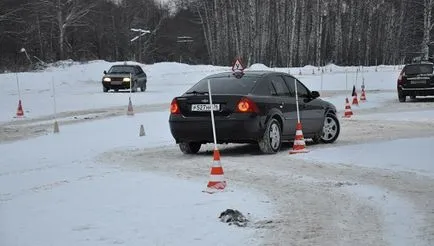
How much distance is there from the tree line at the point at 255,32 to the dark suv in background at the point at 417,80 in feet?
92.8

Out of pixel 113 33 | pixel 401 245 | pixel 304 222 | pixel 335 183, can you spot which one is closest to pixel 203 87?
pixel 335 183

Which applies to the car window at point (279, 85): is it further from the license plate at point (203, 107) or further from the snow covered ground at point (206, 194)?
the license plate at point (203, 107)

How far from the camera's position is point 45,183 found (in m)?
8.77

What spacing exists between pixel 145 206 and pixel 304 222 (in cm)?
174

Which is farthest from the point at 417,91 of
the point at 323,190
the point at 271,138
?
the point at 323,190

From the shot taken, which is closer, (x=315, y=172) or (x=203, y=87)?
(x=315, y=172)

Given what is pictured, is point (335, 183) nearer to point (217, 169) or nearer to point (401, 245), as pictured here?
point (217, 169)

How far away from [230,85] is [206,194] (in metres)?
4.18

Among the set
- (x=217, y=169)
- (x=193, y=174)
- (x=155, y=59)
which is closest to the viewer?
(x=217, y=169)

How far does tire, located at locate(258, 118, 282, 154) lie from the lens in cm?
1149

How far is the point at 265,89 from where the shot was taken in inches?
468

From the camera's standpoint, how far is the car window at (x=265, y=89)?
38.3 feet

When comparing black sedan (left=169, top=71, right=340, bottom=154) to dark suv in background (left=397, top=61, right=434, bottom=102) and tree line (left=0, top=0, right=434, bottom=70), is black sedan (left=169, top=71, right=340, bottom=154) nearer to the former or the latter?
dark suv in background (left=397, top=61, right=434, bottom=102)

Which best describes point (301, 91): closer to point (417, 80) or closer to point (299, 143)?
point (299, 143)
